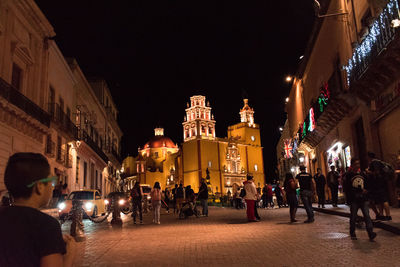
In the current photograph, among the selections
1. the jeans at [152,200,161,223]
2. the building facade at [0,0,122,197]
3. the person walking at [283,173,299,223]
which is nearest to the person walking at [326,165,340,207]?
the person walking at [283,173,299,223]

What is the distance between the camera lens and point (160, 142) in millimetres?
105875

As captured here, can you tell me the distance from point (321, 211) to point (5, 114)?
1441cm

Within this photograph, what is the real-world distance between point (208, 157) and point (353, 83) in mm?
65558

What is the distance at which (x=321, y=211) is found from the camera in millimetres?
16969

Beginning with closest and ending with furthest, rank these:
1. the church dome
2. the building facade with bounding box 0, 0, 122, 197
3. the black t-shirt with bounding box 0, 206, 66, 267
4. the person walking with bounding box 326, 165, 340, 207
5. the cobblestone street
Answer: the black t-shirt with bounding box 0, 206, 66, 267, the cobblestone street, the building facade with bounding box 0, 0, 122, 197, the person walking with bounding box 326, 165, 340, 207, the church dome

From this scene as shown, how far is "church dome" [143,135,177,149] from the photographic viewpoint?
346 feet

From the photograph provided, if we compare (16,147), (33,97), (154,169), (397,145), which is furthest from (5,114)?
(154,169)

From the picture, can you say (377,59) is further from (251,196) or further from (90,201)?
(90,201)

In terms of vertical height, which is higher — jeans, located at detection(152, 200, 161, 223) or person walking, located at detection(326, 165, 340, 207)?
person walking, located at detection(326, 165, 340, 207)

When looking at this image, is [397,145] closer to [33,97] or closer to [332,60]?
[332,60]

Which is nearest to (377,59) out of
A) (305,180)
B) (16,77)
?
(305,180)

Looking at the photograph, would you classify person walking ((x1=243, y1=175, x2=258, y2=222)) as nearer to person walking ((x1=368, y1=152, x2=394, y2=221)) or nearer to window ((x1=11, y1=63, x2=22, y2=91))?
person walking ((x1=368, y1=152, x2=394, y2=221))

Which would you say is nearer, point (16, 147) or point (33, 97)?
point (16, 147)

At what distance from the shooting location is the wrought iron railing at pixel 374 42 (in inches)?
470
